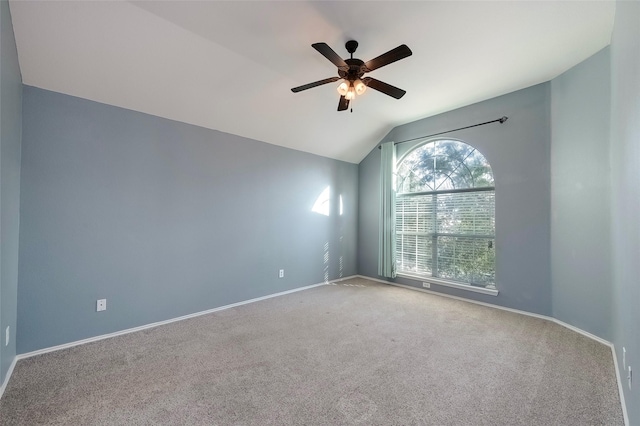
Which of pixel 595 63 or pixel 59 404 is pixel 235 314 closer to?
pixel 59 404

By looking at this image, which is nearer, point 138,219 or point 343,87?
point 343,87

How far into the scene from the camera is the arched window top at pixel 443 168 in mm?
3971

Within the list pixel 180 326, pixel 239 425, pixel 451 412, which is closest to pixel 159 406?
pixel 239 425

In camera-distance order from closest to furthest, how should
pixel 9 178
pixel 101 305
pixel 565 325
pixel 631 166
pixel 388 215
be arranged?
pixel 631 166, pixel 9 178, pixel 101 305, pixel 565 325, pixel 388 215

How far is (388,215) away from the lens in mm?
4820

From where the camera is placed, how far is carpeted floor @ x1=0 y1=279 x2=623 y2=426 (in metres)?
Answer: 1.66

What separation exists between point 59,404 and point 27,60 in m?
2.68

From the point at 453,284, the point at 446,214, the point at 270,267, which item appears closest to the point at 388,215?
the point at 446,214

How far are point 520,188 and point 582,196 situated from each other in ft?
2.14

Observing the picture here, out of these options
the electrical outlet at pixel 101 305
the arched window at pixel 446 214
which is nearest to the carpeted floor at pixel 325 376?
the electrical outlet at pixel 101 305

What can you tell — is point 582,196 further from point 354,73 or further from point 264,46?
point 264,46

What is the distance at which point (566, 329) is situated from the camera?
295 cm

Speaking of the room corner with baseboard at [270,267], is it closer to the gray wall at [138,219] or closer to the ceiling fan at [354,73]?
the gray wall at [138,219]

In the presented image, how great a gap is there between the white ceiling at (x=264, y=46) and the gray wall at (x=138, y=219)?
33 cm
